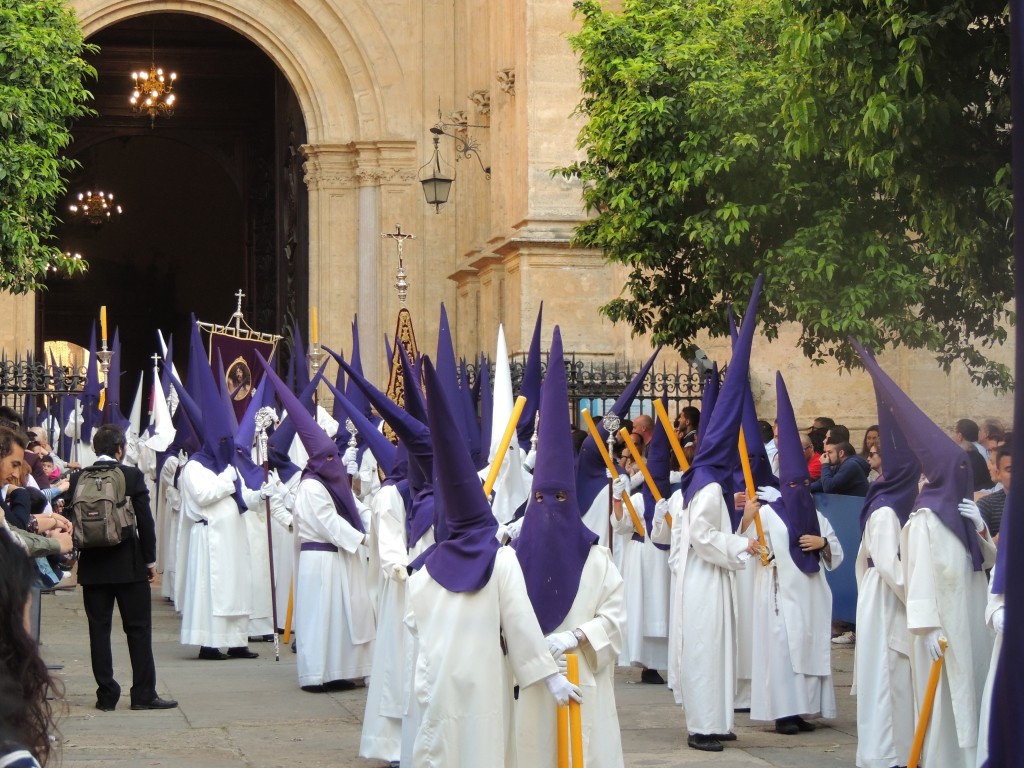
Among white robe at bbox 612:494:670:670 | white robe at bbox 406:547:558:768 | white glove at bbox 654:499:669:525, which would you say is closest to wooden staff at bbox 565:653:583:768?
white robe at bbox 406:547:558:768

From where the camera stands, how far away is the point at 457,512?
615cm

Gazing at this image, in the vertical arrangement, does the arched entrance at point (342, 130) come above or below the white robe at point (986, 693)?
above

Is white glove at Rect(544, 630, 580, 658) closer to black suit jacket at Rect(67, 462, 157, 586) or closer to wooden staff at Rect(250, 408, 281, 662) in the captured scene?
black suit jacket at Rect(67, 462, 157, 586)

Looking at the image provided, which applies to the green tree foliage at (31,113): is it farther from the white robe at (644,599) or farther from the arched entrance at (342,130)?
the white robe at (644,599)

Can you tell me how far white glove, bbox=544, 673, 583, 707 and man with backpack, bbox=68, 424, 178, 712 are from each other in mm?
4576

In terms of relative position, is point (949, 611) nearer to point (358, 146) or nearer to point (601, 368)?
point (601, 368)

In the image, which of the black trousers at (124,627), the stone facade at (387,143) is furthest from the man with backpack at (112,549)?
the stone facade at (387,143)

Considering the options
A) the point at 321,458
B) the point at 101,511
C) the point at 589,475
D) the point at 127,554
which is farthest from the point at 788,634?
the point at 101,511

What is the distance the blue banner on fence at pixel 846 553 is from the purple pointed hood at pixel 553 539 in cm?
766

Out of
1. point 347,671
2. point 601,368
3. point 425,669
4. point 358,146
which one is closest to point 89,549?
point 347,671

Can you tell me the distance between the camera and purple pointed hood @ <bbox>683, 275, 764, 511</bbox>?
9047 mm

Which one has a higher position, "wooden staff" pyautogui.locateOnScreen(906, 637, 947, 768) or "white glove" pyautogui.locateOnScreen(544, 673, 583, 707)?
"white glove" pyautogui.locateOnScreen(544, 673, 583, 707)

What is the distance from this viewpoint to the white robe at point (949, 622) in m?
7.45

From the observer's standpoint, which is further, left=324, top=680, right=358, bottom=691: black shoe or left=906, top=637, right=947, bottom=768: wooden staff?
left=324, top=680, right=358, bottom=691: black shoe
